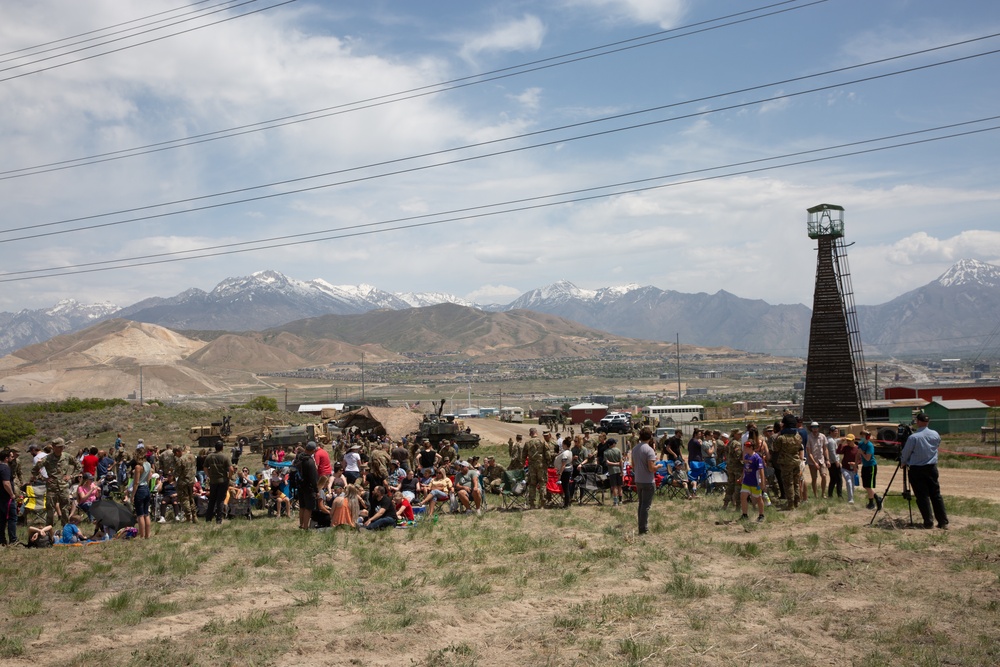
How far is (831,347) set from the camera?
44281mm

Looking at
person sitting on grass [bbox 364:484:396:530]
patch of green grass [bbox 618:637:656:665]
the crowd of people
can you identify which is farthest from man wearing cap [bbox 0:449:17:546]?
patch of green grass [bbox 618:637:656:665]

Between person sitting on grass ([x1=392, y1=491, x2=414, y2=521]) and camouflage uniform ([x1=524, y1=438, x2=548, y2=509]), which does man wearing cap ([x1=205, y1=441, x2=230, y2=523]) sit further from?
camouflage uniform ([x1=524, y1=438, x2=548, y2=509])

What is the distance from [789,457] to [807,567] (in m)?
4.60

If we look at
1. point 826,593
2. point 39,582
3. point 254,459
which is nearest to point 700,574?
point 826,593

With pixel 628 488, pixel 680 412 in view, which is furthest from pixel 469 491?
pixel 680 412

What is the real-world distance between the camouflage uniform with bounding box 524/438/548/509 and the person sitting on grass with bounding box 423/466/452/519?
1715mm

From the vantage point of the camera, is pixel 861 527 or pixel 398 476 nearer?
pixel 861 527

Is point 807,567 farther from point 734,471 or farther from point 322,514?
point 322,514

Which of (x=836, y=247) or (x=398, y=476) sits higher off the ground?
(x=836, y=247)

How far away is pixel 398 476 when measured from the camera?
1764 cm

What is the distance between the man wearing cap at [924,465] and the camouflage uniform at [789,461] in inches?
95.6

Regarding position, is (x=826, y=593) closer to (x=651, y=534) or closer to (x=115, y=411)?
(x=651, y=534)

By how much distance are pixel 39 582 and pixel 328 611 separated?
455 centimetres

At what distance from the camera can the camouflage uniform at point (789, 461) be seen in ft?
47.5
